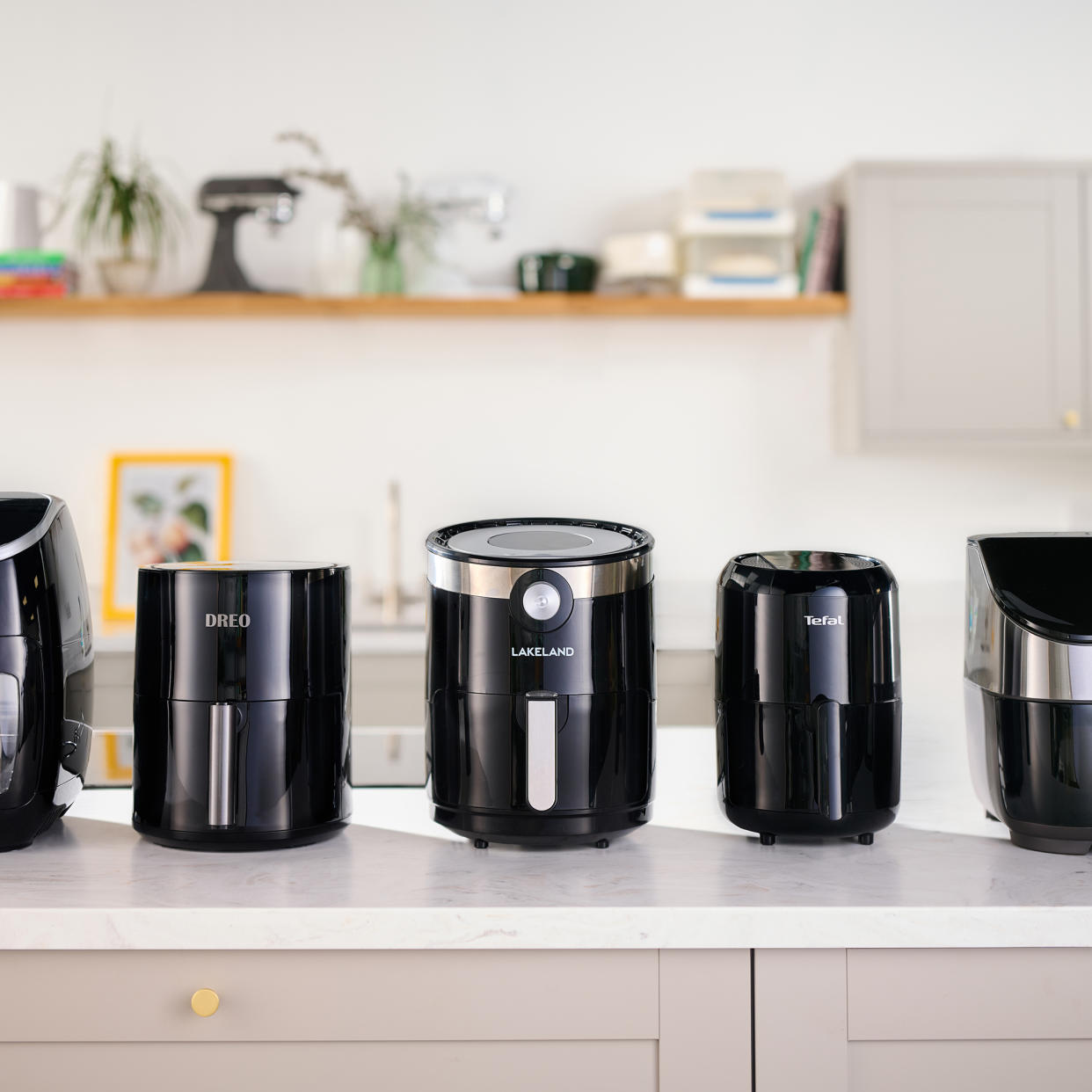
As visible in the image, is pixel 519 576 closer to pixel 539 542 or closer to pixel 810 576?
pixel 539 542

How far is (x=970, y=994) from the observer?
80 centimetres

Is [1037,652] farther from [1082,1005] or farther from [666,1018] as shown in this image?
[666,1018]

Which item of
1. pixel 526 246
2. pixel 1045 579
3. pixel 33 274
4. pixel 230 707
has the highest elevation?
pixel 526 246

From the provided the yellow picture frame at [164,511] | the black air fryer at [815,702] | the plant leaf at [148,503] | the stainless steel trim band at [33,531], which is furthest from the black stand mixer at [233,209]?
the black air fryer at [815,702]

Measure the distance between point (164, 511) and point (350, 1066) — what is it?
2.56 metres

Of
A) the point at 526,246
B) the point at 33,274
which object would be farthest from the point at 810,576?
the point at 33,274

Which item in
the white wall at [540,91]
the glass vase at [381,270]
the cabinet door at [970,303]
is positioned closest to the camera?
the cabinet door at [970,303]

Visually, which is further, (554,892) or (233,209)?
(233,209)

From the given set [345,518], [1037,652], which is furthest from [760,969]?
[345,518]

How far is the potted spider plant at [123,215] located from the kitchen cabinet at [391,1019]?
8.48 feet

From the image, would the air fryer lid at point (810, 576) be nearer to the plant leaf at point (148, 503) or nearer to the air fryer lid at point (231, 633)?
the air fryer lid at point (231, 633)

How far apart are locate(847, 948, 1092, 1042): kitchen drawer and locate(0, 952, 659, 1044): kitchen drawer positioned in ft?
0.51

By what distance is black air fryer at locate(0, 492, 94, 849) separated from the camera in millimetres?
907

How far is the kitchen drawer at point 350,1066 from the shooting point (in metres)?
0.81
